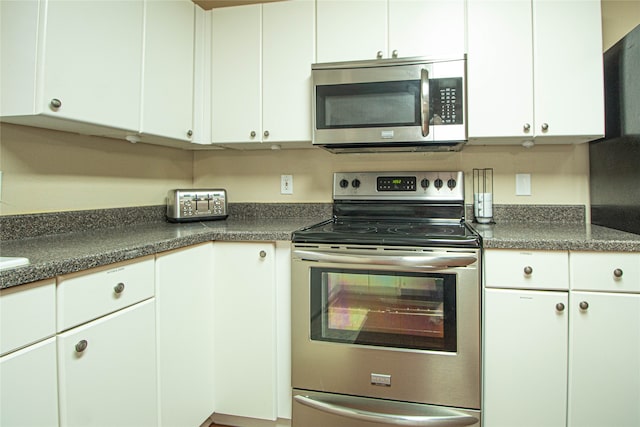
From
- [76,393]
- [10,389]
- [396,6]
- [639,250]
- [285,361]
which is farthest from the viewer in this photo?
[396,6]

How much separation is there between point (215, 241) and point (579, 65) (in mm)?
1842

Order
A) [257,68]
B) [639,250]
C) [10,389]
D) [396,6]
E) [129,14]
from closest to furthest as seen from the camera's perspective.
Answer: [10,389] < [639,250] < [129,14] < [396,6] < [257,68]

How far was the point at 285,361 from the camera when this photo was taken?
1682mm

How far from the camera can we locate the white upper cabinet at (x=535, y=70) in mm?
1679

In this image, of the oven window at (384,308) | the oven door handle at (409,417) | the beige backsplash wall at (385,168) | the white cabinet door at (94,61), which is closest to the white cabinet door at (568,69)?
the beige backsplash wall at (385,168)

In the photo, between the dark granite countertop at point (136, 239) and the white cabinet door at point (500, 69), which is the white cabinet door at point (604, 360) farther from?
the white cabinet door at point (500, 69)

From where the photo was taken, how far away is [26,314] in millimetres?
934

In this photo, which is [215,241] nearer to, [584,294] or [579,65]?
[584,294]

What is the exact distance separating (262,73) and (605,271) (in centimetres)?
178

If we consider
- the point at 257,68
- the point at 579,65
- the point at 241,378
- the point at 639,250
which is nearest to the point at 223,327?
the point at 241,378

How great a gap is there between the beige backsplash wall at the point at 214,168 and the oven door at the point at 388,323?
775mm

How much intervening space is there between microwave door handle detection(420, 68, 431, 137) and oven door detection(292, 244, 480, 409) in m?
0.60

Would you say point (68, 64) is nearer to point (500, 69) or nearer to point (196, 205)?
point (196, 205)

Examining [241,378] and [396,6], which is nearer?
[241,378]
